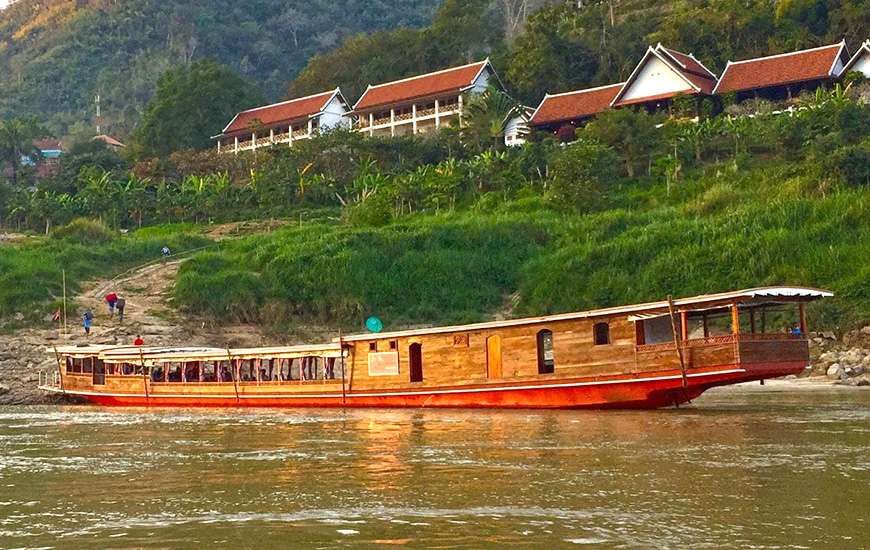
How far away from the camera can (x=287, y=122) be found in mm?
59562

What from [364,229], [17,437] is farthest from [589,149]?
[17,437]

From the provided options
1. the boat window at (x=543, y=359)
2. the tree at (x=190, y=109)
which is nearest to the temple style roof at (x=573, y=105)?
the tree at (x=190, y=109)

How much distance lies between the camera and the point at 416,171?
48.2m

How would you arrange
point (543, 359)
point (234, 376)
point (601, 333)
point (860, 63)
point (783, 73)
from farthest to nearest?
point (783, 73), point (860, 63), point (234, 376), point (543, 359), point (601, 333)

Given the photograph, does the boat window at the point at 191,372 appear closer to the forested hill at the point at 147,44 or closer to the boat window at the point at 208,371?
the boat window at the point at 208,371

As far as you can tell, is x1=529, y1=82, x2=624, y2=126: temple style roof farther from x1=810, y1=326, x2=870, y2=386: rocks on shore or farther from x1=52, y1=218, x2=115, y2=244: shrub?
x1=810, y1=326, x2=870, y2=386: rocks on shore

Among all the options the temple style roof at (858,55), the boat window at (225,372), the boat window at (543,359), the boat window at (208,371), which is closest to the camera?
the boat window at (543,359)

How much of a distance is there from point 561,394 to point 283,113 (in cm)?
4370

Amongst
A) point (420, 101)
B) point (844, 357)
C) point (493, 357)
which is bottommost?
point (844, 357)

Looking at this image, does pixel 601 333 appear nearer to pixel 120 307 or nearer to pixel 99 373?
pixel 99 373

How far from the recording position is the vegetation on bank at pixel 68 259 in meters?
31.5

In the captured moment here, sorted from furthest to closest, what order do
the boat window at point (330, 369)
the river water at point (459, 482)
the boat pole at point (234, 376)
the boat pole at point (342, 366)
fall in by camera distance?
the boat pole at point (234, 376) < the boat window at point (330, 369) < the boat pole at point (342, 366) < the river water at point (459, 482)

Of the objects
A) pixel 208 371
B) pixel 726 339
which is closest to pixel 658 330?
pixel 726 339

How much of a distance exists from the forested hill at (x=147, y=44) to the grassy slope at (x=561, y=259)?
61359 mm
